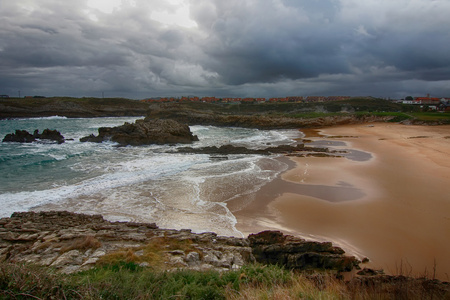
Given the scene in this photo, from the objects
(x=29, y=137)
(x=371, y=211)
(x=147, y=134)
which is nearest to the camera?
(x=371, y=211)

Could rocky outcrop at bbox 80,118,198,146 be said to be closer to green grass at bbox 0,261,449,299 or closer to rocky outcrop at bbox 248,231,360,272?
rocky outcrop at bbox 248,231,360,272

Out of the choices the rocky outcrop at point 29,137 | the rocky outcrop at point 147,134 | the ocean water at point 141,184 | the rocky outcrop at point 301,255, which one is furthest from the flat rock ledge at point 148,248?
the rocky outcrop at point 29,137

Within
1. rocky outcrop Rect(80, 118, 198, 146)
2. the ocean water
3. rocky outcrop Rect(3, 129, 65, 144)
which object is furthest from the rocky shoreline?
rocky outcrop Rect(3, 129, 65, 144)

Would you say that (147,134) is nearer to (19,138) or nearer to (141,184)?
(19,138)

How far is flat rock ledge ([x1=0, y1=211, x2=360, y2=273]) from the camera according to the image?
520 cm

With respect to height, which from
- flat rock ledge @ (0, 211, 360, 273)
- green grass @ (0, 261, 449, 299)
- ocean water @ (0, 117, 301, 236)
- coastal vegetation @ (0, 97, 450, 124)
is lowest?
ocean water @ (0, 117, 301, 236)

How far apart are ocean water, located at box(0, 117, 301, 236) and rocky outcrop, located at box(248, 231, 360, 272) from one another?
1.67 metres

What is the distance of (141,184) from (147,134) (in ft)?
50.1

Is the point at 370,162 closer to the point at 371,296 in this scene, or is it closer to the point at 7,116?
the point at 371,296

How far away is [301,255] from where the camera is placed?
6094 mm

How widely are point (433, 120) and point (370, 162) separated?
3279cm

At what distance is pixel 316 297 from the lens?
334 centimetres

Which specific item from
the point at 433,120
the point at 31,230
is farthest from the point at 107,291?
the point at 433,120

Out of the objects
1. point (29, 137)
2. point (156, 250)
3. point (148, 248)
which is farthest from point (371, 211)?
point (29, 137)
